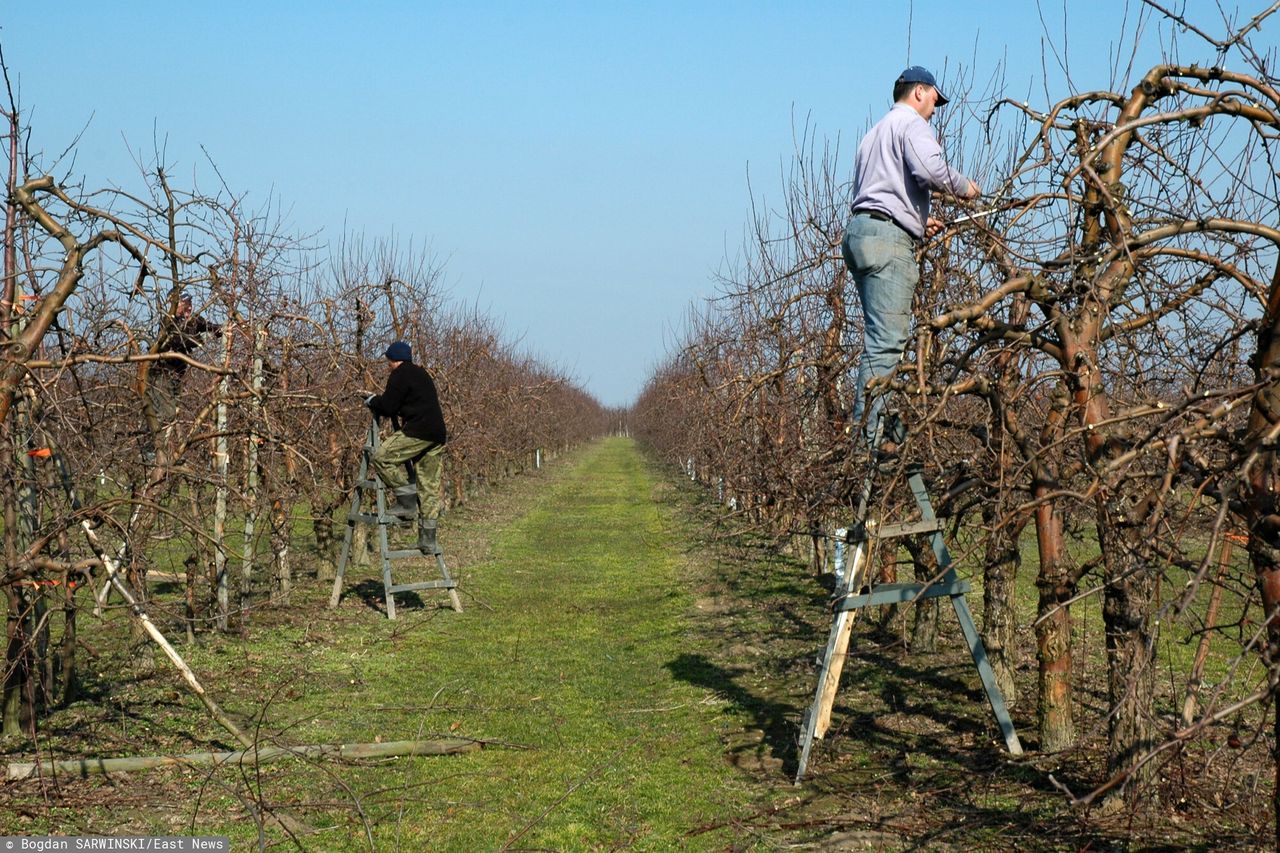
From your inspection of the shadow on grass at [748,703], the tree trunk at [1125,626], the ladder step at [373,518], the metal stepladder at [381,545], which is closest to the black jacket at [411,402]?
the metal stepladder at [381,545]

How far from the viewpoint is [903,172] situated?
197 inches

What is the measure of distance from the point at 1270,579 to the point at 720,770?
116 inches

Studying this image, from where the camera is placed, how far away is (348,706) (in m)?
6.82

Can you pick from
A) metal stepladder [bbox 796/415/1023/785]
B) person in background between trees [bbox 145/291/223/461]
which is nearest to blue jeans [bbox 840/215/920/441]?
metal stepladder [bbox 796/415/1023/785]

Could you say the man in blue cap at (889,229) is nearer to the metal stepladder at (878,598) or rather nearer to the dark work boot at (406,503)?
the metal stepladder at (878,598)

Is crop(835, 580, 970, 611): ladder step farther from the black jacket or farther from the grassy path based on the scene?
the black jacket

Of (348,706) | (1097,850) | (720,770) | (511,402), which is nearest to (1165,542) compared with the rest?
(1097,850)

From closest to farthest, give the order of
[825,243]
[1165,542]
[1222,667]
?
[1165,542] < [1222,667] < [825,243]

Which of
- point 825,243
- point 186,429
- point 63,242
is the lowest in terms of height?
point 186,429

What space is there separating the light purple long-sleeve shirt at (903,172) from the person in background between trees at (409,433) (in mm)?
5593

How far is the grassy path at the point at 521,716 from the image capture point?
481cm

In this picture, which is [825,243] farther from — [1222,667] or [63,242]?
[63,242]

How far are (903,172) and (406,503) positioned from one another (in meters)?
6.51

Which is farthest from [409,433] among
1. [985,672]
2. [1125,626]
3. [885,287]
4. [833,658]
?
[1125,626]
